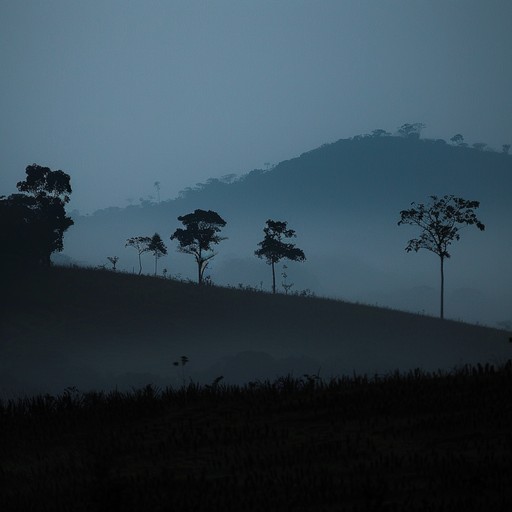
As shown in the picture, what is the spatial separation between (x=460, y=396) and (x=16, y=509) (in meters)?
7.79

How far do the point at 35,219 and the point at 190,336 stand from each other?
60.9ft

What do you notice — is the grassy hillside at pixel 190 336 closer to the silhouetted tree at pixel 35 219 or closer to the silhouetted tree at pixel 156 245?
the silhouetted tree at pixel 35 219

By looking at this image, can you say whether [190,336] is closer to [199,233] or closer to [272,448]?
[199,233]

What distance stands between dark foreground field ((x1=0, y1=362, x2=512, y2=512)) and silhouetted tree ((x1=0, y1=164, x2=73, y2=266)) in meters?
52.3

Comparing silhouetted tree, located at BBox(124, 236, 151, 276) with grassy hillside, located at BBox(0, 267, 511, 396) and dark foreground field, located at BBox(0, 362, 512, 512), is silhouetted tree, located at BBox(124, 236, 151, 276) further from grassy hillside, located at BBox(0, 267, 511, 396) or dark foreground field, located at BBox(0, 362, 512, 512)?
dark foreground field, located at BBox(0, 362, 512, 512)

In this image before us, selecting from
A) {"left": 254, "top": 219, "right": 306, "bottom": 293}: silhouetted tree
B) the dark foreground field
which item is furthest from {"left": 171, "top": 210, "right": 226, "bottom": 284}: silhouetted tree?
the dark foreground field

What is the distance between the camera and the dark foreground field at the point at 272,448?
8680 millimetres

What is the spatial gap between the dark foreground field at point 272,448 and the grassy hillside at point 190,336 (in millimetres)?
34874

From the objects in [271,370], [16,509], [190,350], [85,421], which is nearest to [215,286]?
[190,350]

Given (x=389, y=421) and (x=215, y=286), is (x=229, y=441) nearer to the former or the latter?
(x=389, y=421)

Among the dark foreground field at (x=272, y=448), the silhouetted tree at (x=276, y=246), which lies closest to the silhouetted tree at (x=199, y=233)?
the silhouetted tree at (x=276, y=246)

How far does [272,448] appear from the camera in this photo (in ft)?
36.2

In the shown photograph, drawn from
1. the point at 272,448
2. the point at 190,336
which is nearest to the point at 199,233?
the point at 190,336

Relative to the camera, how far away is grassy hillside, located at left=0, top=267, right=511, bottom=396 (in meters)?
53.5
